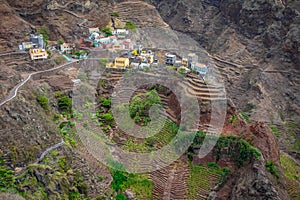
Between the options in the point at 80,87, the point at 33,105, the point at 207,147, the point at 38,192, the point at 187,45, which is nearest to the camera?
the point at 38,192

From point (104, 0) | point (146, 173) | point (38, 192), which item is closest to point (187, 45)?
point (104, 0)

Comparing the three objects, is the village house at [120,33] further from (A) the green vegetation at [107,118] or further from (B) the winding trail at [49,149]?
(B) the winding trail at [49,149]

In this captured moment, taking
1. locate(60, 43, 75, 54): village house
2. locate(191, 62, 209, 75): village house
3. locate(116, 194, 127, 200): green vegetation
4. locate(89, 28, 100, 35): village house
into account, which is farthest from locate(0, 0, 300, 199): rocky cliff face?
locate(191, 62, 209, 75): village house

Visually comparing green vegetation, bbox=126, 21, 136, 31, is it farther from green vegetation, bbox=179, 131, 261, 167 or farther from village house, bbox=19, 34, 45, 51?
green vegetation, bbox=179, 131, 261, 167

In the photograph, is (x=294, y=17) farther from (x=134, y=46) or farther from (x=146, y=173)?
(x=146, y=173)

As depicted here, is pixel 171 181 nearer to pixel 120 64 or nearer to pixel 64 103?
pixel 64 103

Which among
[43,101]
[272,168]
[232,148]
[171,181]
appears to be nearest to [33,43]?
[43,101]

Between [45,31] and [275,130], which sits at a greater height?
[45,31]
